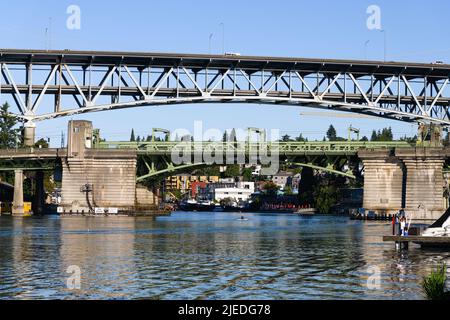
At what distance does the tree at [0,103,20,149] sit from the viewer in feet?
555

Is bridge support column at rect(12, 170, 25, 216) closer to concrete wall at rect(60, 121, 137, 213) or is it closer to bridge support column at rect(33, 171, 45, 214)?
concrete wall at rect(60, 121, 137, 213)

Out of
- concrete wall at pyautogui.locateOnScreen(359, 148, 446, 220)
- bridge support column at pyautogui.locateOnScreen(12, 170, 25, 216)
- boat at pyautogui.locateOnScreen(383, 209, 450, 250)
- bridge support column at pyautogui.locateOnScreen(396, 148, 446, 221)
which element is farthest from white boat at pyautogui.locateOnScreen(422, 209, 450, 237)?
bridge support column at pyautogui.locateOnScreen(12, 170, 25, 216)

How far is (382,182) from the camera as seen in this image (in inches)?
5261

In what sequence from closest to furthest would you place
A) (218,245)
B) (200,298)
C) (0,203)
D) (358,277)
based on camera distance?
(200,298) → (358,277) → (218,245) → (0,203)

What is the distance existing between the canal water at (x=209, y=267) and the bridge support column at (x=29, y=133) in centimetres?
6492

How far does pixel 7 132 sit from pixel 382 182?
7258 cm

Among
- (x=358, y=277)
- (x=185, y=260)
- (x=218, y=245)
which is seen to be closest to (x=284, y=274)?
(x=358, y=277)

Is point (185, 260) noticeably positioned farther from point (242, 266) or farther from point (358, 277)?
point (358, 277)

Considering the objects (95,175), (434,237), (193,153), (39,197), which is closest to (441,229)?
(434,237)

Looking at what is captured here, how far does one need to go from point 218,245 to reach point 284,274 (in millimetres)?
23276

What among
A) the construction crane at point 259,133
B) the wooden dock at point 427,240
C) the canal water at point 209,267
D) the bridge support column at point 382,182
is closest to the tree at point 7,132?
the construction crane at point 259,133

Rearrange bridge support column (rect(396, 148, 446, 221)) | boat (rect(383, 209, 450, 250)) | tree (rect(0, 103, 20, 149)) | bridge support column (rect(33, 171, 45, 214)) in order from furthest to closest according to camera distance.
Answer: tree (rect(0, 103, 20, 149)) < bridge support column (rect(33, 171, 45, 214)) < bridge support column (rect(396, 148, 446, 221)) < boat (rect(383, 209, 450, 250))

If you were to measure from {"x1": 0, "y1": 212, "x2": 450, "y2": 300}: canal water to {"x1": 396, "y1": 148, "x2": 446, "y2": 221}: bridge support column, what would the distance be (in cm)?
5410
